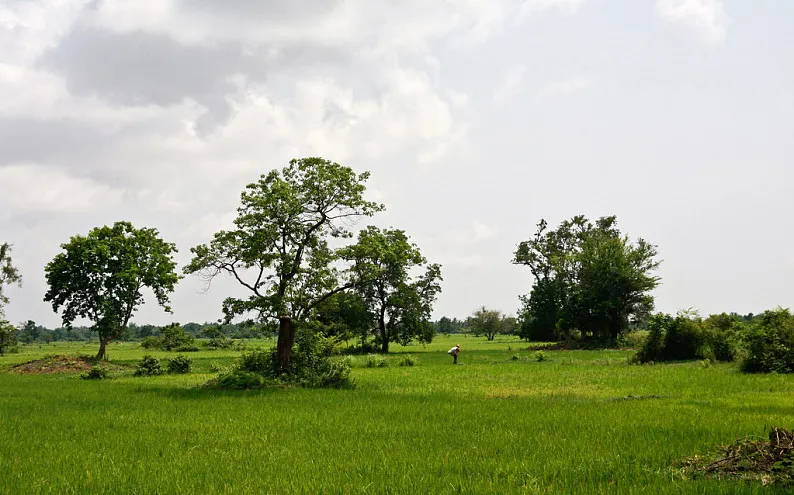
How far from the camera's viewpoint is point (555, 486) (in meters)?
8.62

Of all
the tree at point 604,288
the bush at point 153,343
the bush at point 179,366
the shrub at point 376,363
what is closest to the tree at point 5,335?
the bush at point 153,343

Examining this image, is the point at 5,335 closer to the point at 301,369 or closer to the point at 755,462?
the point at 301,369

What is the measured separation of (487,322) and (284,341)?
119340 millimetres

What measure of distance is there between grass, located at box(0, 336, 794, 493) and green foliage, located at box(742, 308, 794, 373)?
4257 mm

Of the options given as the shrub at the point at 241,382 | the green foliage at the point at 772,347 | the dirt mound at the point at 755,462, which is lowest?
the shrub at the point at 241,382

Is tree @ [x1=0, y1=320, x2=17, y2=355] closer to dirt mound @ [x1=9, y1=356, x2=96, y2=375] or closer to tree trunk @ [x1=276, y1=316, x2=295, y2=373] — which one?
dirt mound @ [x1=9, y1=356, x2=96, y2=375]

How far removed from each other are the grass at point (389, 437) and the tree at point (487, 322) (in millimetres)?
117670

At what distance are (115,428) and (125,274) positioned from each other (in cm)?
3759

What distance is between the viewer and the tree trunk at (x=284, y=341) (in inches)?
1054

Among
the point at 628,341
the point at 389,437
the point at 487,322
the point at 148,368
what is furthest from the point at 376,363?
the point at 487,322

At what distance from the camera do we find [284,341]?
88.4 feet

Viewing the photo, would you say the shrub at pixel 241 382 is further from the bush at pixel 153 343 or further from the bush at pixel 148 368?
the bush at pixel 153 343

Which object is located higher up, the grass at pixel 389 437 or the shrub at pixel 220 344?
the grass at pixel 389 437

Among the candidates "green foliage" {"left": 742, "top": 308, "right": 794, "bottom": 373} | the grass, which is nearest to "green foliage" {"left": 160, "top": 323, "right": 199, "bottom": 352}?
the grass
